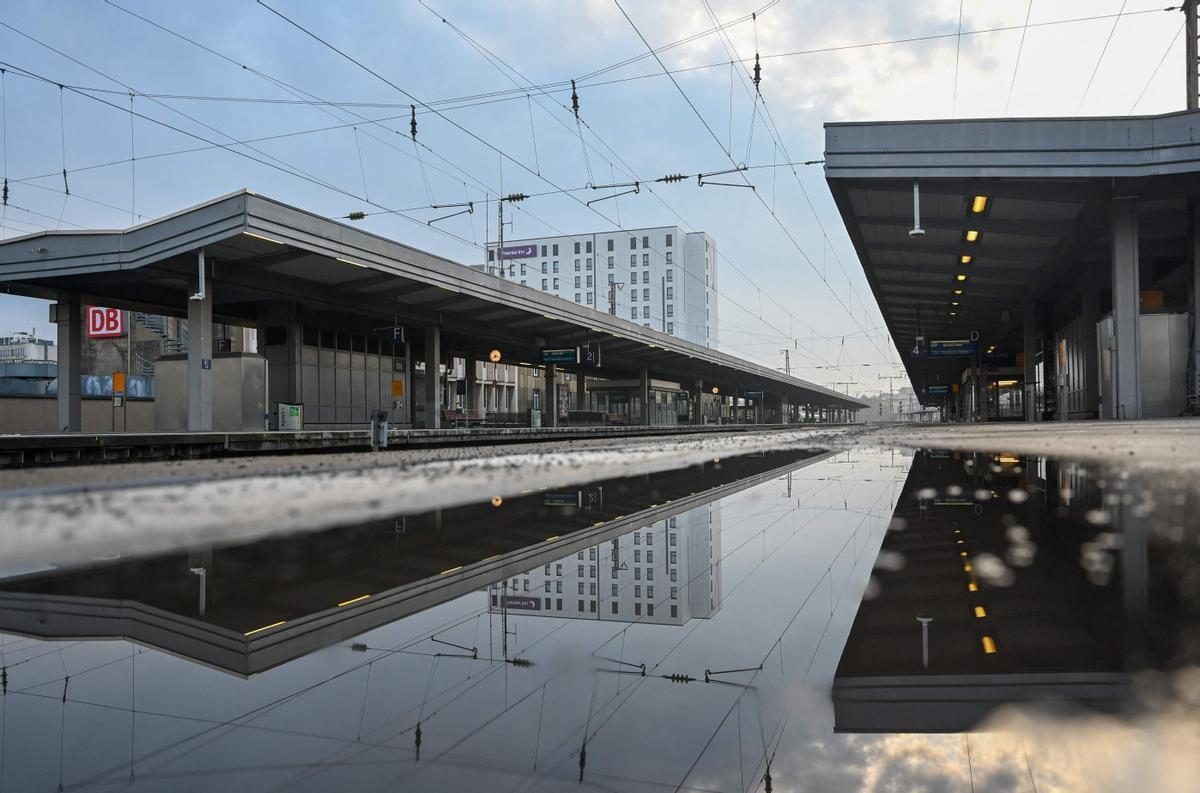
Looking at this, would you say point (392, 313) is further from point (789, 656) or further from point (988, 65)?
point (789, 656)

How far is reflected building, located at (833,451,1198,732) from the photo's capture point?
1.65 meters

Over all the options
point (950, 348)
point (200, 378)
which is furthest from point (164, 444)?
point (950, 348)

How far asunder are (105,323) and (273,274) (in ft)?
56.6

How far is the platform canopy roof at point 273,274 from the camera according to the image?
20.7 meters

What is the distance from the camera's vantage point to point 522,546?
147 inches

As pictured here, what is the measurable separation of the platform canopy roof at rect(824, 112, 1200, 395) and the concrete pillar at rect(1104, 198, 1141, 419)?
0.75 meters

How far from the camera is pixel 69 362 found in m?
25.1

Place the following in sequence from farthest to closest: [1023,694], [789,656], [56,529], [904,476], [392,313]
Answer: [392,313], [904,476], [56,529], [789,656], [1023,694]

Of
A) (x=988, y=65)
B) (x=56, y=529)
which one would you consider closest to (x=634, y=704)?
(x=56, y=529)

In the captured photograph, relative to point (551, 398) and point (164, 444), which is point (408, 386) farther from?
point (164, 444)

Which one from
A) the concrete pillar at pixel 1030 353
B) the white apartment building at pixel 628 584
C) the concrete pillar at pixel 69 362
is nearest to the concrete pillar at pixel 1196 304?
the concrete pillar at pixel 1030 353

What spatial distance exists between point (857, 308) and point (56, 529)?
68919 millimetres

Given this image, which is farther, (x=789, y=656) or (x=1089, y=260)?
(x=1089, y=260)

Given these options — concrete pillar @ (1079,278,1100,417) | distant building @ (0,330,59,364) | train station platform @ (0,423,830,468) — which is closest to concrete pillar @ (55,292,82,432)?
train station platform @ (0,423,830,468)
